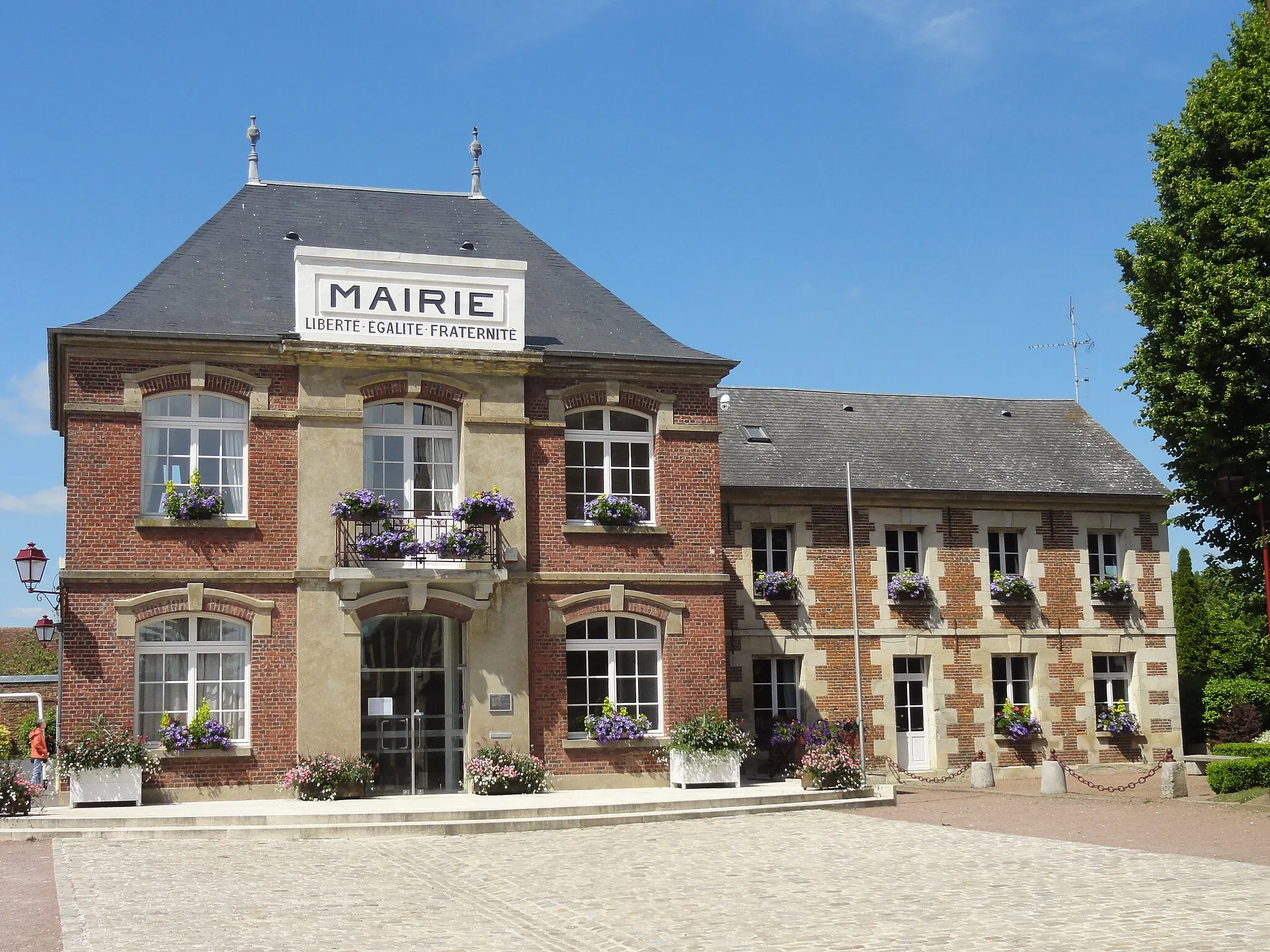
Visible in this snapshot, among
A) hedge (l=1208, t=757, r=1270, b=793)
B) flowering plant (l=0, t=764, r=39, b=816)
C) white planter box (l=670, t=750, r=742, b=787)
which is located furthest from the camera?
white planter box (l=670, t=750, r=742, b=787)

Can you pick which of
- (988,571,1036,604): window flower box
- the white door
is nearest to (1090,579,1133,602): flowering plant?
(988,571,1036,604): window flower box

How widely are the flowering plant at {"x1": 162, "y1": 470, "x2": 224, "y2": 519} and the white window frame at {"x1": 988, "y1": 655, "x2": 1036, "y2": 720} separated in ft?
42.5

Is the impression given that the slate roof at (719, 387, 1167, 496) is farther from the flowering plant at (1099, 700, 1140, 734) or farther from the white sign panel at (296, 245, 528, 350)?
the white sign panel at (296, 245, 528, 350)

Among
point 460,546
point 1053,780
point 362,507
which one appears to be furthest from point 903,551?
point 362,507

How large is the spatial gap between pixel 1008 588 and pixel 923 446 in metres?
3.01

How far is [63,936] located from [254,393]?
1053 cm

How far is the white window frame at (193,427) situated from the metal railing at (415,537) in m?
1.33

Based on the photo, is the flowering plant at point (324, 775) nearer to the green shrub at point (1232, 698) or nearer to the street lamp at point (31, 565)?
the street lamp at point (31, 565)

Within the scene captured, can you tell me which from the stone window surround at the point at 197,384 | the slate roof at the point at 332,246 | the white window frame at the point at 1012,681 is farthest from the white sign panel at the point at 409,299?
the white window frame at the point at 1012,681

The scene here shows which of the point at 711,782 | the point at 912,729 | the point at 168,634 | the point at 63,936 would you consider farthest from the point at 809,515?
the point at 63,936

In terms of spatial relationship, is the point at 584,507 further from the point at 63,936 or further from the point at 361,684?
the point at 63,936

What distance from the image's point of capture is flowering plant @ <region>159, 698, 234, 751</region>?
17891mm

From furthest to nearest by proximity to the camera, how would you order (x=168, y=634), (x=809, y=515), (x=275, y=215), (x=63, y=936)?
1. (x=809, y=515)
2. (x=275, y=215)
3. (x=168, y=634)
4. (x=63, y=936)

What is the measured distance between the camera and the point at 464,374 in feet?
63.9
